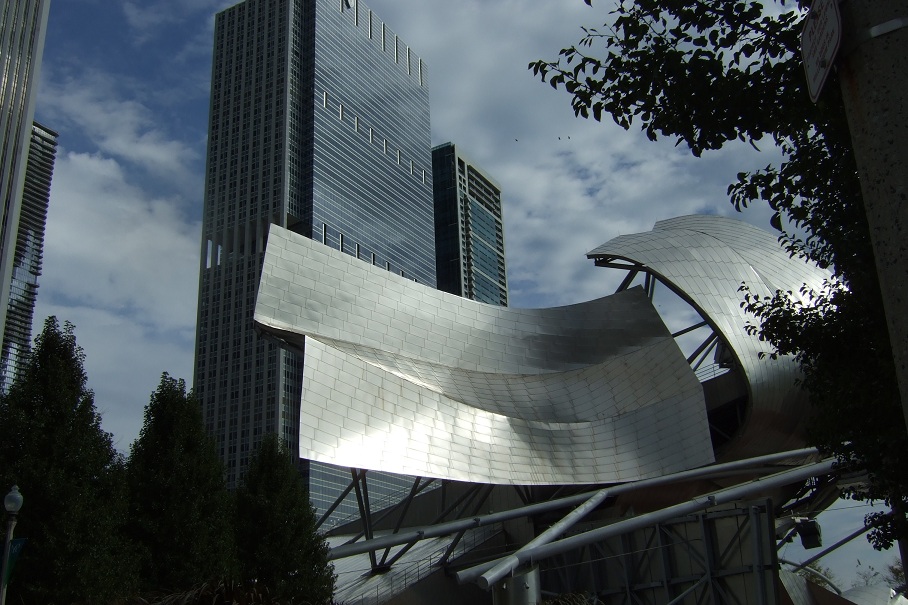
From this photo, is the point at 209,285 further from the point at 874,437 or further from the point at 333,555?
the point at 874,437

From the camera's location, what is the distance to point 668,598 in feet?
70.7

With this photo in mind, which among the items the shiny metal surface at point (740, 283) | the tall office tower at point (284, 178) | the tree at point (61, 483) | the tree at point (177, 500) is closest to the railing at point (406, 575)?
the tree at point (177, 500)

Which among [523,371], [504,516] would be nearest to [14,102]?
[523,371]

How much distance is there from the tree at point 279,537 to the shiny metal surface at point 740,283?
12.8 m

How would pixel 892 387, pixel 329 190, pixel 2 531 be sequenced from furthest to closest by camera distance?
pixel 329 190, pixel 2 531, pixel 892 387

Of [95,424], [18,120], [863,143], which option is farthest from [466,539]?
[18,120]

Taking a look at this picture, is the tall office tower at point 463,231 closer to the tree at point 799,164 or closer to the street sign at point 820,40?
the tree at point 799,164

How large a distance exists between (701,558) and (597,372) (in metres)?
7.87

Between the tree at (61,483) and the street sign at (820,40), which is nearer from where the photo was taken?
the street sign at (820,40)

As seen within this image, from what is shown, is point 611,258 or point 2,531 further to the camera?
point 611,258

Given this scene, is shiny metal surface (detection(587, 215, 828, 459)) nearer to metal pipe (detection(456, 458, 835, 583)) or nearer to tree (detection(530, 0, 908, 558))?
metal pipe (detection(456, 458, 835, 583))

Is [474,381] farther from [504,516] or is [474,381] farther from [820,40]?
[820,40]

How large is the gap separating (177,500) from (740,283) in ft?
60.0

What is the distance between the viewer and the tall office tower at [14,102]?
198ft
